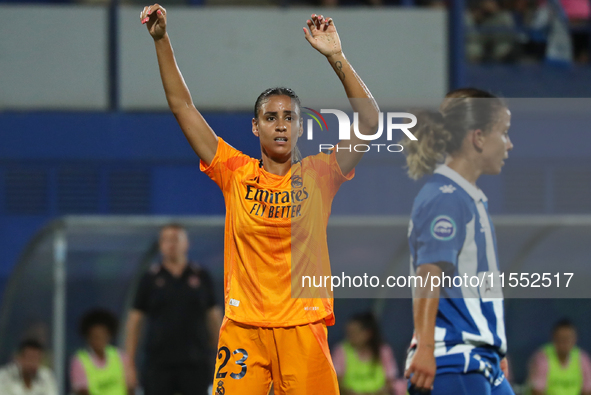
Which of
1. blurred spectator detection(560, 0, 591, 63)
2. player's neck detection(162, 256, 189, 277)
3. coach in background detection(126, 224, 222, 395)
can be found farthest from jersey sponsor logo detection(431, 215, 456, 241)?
blurred spectator detection(560, 0, 591, 63)

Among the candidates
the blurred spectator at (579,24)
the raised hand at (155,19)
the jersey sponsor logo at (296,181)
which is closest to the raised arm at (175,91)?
the raised hand at (155,19)

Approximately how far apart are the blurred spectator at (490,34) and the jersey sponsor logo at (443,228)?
7.54 meters

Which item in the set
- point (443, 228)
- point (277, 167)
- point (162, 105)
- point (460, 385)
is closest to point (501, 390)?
point (460, 385)

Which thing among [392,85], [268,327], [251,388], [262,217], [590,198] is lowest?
[251,388]

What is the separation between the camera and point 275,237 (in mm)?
3074

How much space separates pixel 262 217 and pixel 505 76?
25.2 feet

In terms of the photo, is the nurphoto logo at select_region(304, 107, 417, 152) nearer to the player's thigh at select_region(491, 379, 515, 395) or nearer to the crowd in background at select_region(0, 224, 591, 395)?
the player's thigh at select_region(491, 379, 515, 395)

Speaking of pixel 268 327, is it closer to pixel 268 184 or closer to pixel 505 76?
pixel 268 184

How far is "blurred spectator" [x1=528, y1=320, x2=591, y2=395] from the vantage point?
26.1 ft

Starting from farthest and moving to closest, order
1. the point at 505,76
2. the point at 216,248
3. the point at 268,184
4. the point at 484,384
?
the point at 505,76, the point at 216,248, the point at 268,184, the point at 484,384

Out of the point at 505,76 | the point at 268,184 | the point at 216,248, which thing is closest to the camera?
the point at 268,184

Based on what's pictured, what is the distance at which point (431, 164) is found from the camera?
336cm

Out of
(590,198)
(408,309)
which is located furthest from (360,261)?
(590,198)

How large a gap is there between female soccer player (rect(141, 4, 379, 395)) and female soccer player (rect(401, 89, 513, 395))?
352 millimetres
